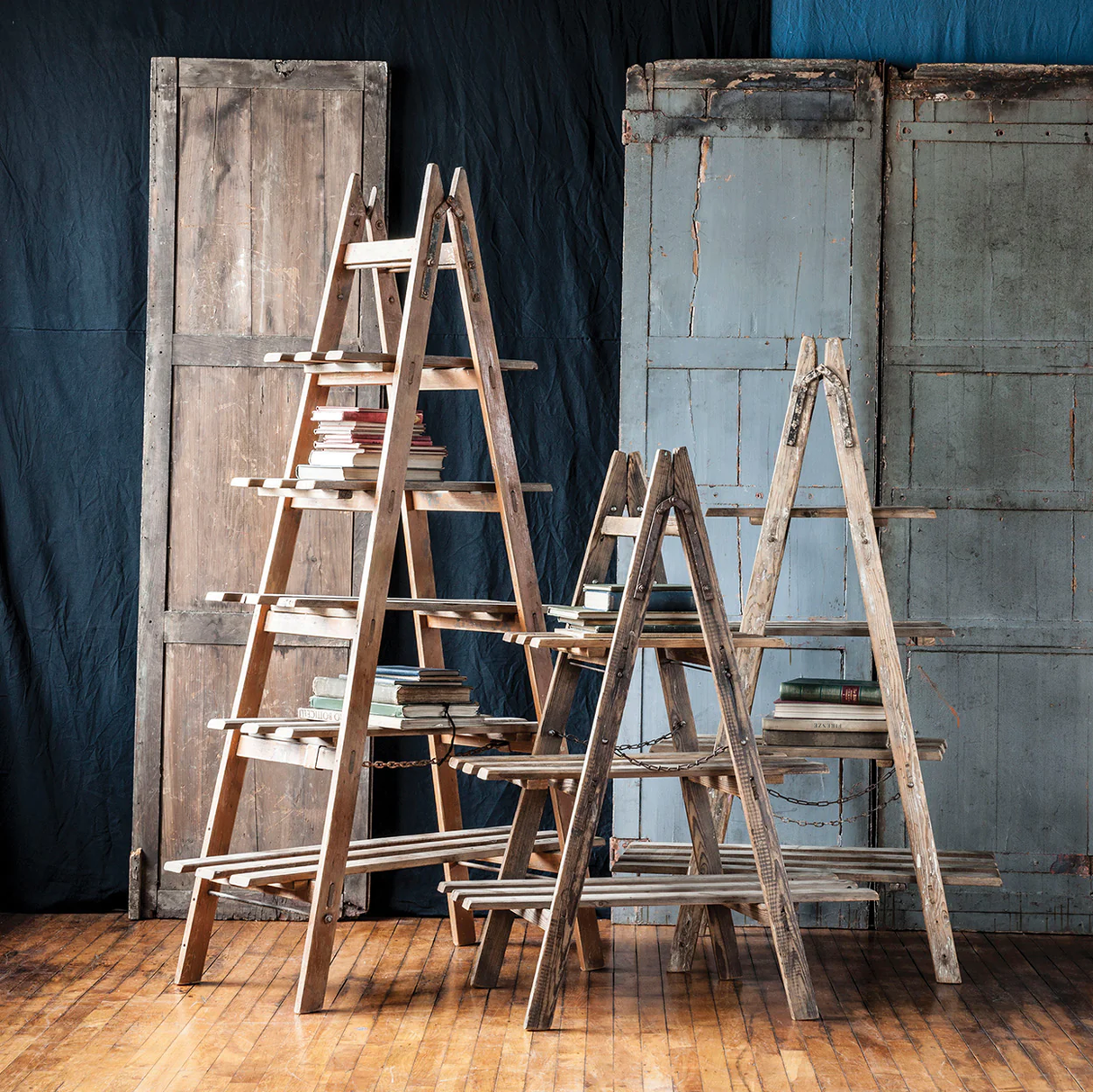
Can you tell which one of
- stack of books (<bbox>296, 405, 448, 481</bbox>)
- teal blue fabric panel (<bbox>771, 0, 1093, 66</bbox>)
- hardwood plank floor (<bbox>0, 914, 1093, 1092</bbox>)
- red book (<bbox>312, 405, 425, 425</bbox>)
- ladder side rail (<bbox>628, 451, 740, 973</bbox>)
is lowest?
hardwood plank floor (<bbox>0, 914, 1093, 1092</bbox>)

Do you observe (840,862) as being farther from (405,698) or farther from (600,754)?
(405,698)

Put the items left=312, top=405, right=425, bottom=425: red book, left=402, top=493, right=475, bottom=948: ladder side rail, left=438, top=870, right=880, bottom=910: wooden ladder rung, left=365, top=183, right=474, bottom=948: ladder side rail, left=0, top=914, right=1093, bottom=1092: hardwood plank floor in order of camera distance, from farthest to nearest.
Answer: left=402, top=493, right=475, bottom=948: ladder side rail → left=365, top=183, right=474, bottom=948: ladder side rail → left=312, top=405, right=425, bottom=425: red book → left=438, top=870, right=880, bottom=910: wooden ladder rung → left=0, top=914, right=1093, bottom=1092: hardwood plank floor

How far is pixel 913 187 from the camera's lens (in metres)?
4.56

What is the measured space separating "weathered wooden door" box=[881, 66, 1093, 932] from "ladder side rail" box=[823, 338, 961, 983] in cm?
69

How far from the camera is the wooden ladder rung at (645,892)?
11.5 ft

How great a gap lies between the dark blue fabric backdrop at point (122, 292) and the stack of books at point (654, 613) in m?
1.03

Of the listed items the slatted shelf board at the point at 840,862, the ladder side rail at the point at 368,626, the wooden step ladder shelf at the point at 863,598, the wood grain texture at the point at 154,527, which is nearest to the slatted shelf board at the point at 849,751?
the wooden step ladder shelf at the point at 863,598

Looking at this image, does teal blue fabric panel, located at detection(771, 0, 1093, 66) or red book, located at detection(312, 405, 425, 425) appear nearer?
red book, located at detection(312, 405, 425, 425)

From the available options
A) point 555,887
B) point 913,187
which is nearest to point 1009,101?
point 913,187

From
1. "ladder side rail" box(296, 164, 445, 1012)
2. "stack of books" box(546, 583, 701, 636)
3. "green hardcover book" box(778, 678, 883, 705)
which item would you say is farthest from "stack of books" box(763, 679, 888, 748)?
"ladder side rail" box(296, 164, 445, 1012)

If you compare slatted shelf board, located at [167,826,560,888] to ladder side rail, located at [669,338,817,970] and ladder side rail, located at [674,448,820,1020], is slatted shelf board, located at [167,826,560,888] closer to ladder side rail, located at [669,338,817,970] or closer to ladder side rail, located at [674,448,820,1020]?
ladder side rail, located at [669,338,817,970]

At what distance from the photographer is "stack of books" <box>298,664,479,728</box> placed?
3732mm

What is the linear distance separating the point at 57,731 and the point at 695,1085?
2.66 m

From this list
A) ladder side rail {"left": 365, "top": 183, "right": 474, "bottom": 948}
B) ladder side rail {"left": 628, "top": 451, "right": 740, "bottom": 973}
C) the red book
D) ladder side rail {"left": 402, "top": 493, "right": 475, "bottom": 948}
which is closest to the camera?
the red book
